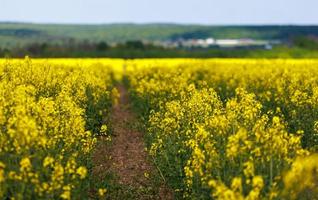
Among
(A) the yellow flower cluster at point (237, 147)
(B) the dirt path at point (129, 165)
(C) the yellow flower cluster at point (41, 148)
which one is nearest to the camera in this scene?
(A) the yellow flower cluster at point (237, 147)

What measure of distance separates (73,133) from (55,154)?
0.89 m

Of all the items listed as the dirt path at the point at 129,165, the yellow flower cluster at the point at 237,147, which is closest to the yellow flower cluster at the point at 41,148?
the dirt path at the point at 129,165

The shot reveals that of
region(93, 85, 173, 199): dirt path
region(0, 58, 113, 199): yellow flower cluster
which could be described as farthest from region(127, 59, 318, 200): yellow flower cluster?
region(0, 58, 113, 199): yellow flower cluster

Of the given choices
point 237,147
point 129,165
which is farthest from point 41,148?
point 129,165

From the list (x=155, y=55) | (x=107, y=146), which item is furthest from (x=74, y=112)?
(x=155, y=55)

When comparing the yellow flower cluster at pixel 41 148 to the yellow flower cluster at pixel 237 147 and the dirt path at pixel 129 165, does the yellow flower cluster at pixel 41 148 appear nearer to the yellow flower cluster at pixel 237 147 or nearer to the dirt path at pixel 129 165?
the dirt path at pixel 129 165

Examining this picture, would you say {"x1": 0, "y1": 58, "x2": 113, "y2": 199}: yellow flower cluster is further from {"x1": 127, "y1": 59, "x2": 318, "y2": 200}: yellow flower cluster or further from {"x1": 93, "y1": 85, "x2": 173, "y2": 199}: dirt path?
{"x1": 127, "y1": 59, "x2": 318, "y2": 200}: yellow flower cluster

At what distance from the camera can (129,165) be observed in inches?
742

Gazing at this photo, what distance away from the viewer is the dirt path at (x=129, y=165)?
1526cm

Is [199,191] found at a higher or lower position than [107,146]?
higher

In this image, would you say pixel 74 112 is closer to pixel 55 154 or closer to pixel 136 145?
pixel 55 154

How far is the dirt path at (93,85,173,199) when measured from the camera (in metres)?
15.3

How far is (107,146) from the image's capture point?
20688 millimetres

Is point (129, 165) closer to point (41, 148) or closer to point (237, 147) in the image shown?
point (41, 148)
